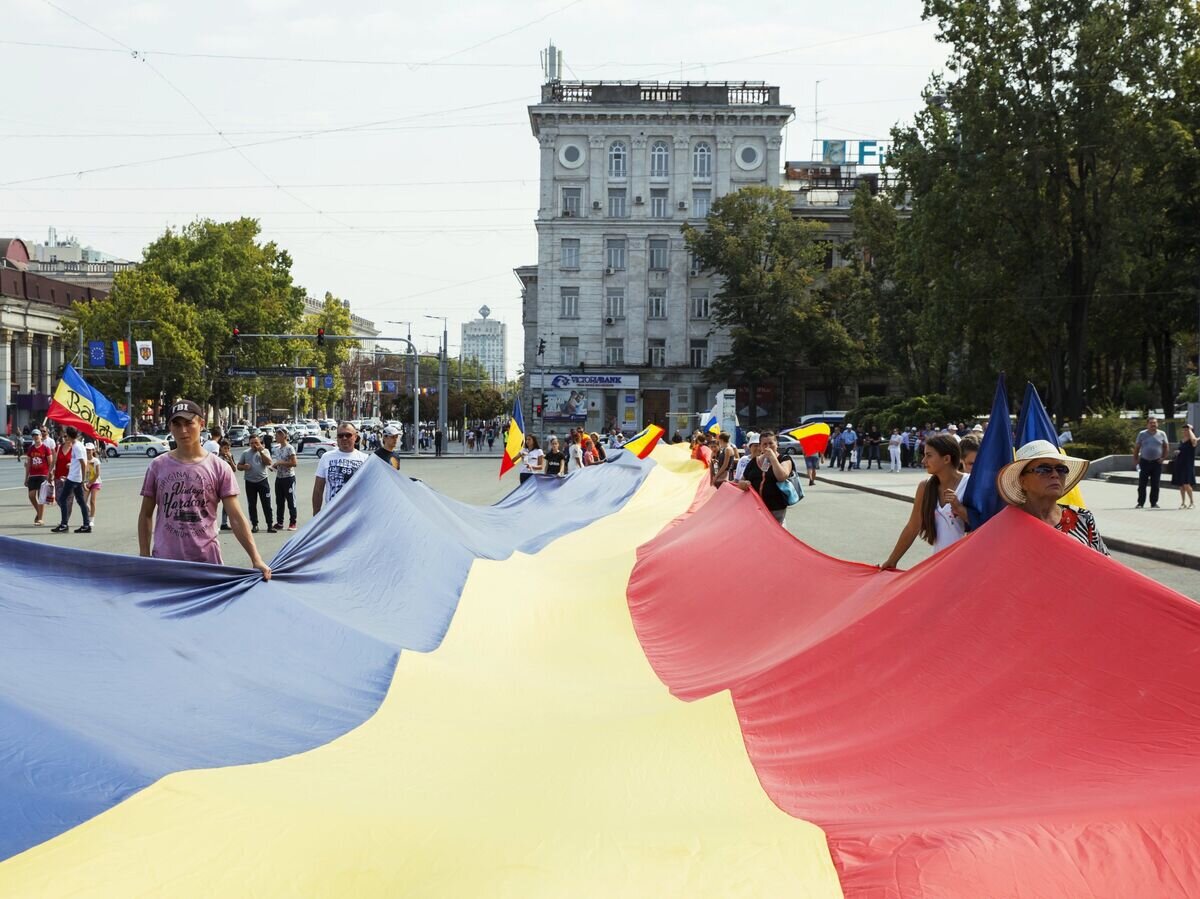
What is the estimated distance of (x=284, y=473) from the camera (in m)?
20.5

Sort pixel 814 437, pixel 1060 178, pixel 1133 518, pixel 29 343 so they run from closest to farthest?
pixel 814 437 < pixel 1133 518 < pixel 1060 178 < pixel 29 343

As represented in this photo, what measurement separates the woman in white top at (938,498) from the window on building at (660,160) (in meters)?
71.1

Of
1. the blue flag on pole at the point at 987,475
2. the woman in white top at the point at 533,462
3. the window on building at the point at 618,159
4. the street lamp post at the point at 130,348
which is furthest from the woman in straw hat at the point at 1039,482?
the window on building at the point at 618,159

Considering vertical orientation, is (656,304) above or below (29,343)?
above

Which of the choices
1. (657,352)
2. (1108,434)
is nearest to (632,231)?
(657,352)

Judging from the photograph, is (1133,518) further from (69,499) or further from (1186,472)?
(69,499)

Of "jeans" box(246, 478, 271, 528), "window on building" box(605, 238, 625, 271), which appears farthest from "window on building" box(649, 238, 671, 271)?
"jeans" box(246, 478, 271, 528)

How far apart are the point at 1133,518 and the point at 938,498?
52.7 feet

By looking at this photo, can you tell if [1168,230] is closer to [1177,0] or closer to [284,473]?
[1177,0]

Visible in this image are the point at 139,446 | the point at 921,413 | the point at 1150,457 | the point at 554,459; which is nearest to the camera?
the point at 554,459

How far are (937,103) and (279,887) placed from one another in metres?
47.4

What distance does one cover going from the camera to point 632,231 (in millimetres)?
77188

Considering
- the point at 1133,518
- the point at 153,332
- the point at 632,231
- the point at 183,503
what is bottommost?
the point at 1133,518

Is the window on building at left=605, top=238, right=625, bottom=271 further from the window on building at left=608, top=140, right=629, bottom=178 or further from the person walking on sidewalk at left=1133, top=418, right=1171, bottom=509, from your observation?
the person walking on sidewalk at left=1133, top=418, right=1171, bottom=509
